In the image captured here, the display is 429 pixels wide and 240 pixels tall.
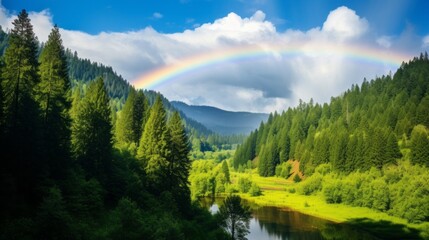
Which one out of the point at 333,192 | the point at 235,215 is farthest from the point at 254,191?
the point at 235,215

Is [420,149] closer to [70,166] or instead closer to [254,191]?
[254,191]

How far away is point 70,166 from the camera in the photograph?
51.0 meters

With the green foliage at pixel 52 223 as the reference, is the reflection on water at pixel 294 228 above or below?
below

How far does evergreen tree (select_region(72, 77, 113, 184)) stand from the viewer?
5584cm

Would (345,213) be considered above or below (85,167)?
below

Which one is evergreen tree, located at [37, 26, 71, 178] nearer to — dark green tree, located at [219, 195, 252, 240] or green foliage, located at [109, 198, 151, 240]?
green foliage, located at [109, 198, 151, 240]

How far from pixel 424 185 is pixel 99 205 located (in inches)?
3598

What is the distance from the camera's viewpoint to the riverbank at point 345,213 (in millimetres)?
89144

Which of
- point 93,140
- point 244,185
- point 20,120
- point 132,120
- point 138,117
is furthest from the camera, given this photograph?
point 244,185

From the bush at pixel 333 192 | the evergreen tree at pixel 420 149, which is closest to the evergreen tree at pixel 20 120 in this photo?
the bush at pixel 333 192

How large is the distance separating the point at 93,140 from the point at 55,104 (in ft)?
28.5

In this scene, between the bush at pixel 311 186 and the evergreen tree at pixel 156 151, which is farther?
the bush at pixel 311 186

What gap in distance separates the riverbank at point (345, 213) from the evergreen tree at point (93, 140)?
67.2m

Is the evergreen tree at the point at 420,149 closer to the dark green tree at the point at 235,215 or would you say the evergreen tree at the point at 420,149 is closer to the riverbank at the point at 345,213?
the riverbank at the point at 345,213
